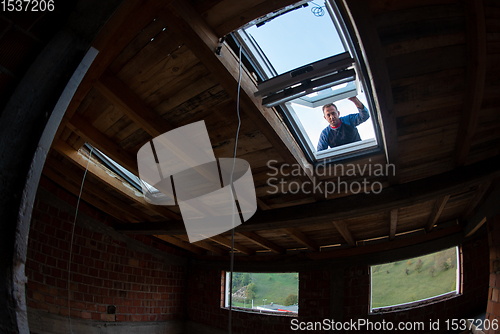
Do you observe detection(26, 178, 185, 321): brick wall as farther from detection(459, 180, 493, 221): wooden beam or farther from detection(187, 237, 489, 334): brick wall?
detection(459, 180, 493, 221): wooden beam

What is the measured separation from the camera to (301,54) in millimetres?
2029

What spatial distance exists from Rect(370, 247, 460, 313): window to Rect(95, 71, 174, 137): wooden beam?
6797mm

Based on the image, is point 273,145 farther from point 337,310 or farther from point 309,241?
point 337,310

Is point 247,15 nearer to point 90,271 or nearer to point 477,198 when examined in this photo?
point 477,198

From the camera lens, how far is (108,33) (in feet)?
3.31

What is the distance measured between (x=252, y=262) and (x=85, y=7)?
5.46 meters

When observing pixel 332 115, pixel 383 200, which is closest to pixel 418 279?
pixel 383 200

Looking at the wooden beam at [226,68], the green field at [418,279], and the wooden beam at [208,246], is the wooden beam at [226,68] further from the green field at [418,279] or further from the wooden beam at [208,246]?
the green field at [418,279]

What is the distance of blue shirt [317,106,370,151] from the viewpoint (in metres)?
2.53

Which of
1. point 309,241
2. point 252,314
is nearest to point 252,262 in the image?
point 252,314

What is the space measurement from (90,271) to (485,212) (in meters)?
5.53

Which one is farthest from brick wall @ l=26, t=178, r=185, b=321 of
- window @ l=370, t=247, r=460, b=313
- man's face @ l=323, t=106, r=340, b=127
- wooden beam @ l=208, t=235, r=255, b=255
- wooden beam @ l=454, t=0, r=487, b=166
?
window @ l=370, t=247, r=460, b=313

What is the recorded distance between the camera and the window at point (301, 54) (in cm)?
175

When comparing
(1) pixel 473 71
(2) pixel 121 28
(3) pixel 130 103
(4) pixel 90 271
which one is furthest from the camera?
(4) pixel 90 271
